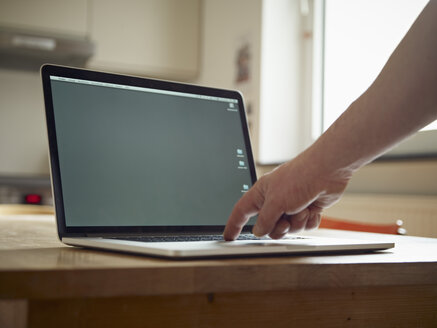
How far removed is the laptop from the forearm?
0.12m

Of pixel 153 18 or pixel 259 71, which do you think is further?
pixel 153 18

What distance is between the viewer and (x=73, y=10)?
11.5 feet

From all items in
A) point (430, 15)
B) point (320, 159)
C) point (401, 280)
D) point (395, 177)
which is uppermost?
point (430, 15)

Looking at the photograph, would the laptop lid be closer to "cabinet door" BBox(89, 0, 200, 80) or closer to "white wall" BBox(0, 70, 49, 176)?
"cabinet door" BBox(89, 0, 200, 80)

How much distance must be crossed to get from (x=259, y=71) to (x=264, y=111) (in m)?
0.23

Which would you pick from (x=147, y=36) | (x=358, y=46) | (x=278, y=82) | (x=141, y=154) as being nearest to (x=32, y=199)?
(x=147, y=36)

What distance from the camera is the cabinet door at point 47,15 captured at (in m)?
3.33

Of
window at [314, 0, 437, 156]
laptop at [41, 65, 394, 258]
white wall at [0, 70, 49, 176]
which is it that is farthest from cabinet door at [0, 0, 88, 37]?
laptop at [41, 65, 394, 258]

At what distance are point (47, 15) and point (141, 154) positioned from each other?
2872mm

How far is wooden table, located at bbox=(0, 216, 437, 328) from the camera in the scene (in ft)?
1.56

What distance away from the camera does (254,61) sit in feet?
10.5

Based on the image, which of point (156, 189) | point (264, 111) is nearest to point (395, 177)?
point (264, 111)

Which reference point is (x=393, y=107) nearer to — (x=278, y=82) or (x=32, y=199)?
(x=278, y=82)

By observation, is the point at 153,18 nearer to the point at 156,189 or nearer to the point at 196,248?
the point at 156,189
